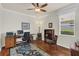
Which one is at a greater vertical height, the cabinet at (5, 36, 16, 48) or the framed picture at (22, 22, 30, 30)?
Answer: the framed picture at (22, 22, 30, 30)

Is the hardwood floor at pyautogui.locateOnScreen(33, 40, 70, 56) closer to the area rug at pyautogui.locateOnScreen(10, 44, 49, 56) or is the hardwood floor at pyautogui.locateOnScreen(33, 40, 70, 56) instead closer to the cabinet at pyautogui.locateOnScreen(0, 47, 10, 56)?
the area rug at pyautogui.locateOnScreen(10, 44, 49, 56)

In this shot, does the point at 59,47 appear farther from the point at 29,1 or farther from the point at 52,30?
the point at 29,1

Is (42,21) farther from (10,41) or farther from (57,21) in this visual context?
(10,41)

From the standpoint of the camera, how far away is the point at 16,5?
6.35 feet

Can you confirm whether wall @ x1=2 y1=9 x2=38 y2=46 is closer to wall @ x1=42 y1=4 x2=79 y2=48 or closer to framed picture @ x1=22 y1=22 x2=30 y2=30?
framed picture @ x1=22 y1=22 x2=30 y2=30

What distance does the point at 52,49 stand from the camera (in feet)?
6.40

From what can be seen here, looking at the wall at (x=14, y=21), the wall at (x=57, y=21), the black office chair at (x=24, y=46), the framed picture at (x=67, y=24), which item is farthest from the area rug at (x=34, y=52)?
the framed picture at (x=67, y=24)

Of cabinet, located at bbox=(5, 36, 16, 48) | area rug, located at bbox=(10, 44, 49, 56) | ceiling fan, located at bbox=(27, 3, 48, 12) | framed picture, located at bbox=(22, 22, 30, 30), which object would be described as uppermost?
ceiling fan, located at bbox=(27, 3, 48, 12)

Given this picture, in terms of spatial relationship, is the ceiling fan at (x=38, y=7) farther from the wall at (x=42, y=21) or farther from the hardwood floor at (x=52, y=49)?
the hardwood floor at (x=52, y=49)

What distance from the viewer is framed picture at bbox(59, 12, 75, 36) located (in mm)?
1899

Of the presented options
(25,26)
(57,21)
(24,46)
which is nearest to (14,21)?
(25,26)

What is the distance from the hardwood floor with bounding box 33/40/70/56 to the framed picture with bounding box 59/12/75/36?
0.27m

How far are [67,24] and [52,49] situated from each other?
0.49 m

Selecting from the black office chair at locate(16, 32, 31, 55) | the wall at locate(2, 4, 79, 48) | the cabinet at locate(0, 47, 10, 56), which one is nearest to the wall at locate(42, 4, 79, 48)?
the wall at locate(2, 4, 79, 48)
